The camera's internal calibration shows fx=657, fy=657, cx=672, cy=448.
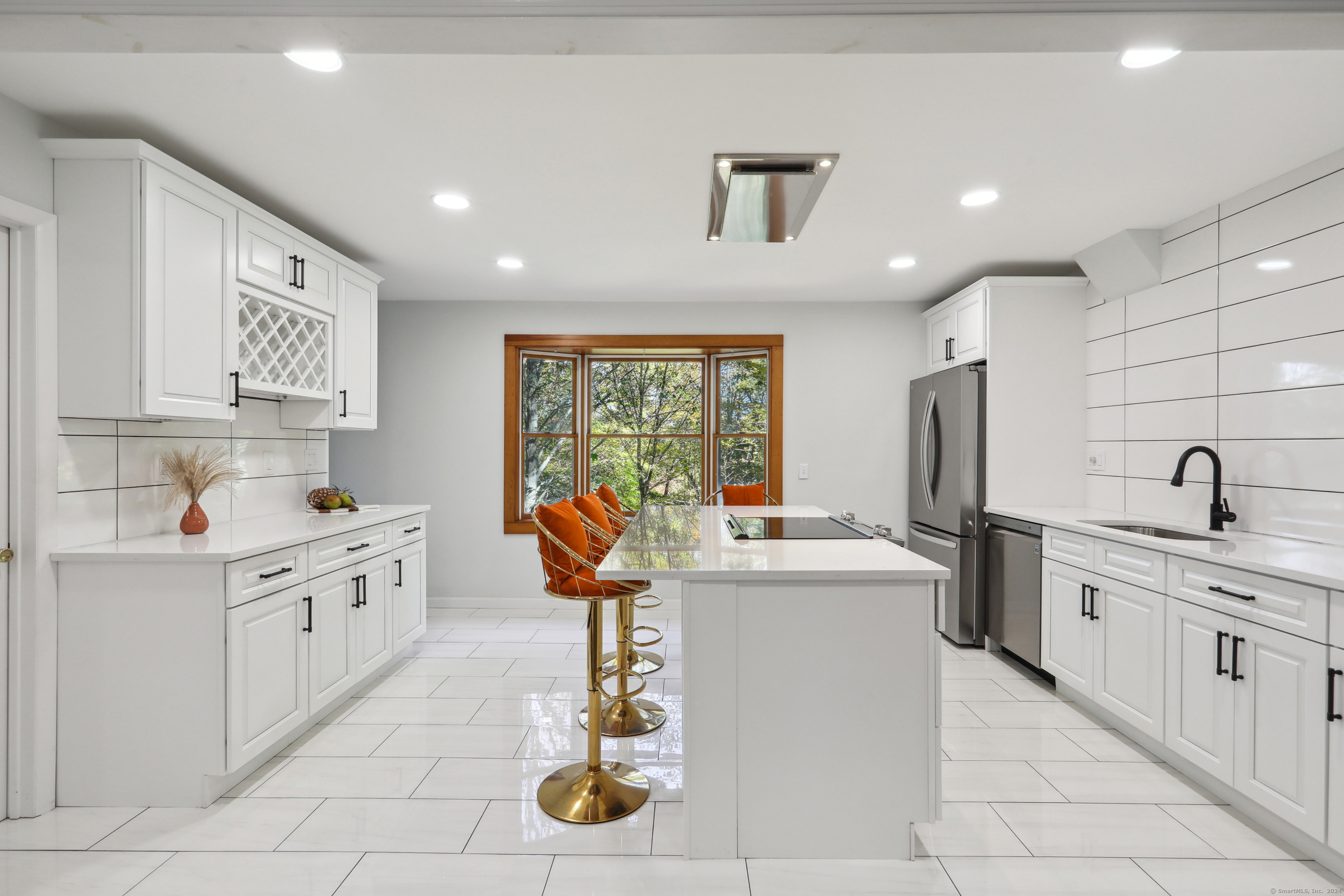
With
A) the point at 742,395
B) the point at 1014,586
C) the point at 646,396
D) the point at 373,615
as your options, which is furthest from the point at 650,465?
the point at 1014,586

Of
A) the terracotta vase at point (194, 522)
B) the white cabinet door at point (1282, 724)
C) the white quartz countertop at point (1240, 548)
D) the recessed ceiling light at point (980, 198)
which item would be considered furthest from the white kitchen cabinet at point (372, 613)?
→ the white cabinet door at point (1282, 724)

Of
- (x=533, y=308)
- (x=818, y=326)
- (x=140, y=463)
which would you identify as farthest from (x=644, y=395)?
(x=140, y=463)

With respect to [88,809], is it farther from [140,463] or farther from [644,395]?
[644,395]

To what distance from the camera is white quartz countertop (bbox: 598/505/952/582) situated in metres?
1.92

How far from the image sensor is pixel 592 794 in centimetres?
222

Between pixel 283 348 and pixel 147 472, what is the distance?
776 millimetres

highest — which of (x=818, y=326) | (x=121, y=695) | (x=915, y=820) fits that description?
(x=818, y=326)

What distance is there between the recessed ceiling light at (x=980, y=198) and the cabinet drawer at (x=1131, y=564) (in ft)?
5.17

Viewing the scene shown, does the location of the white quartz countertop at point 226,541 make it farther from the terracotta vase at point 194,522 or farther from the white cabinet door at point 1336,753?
the white cabinet door at point 1336,753

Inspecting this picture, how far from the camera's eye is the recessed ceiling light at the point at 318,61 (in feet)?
5.95

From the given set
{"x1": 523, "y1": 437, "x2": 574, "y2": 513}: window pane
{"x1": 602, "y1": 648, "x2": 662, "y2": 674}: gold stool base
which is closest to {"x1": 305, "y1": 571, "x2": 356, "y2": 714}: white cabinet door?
{"x1": 602, "y1": 648, "x2": 662, "y2": 674}: gold stool base

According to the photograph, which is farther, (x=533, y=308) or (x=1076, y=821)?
(x=533, y=308)

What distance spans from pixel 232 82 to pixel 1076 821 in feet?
11.6

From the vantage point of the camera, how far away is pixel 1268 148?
7.78 ft
